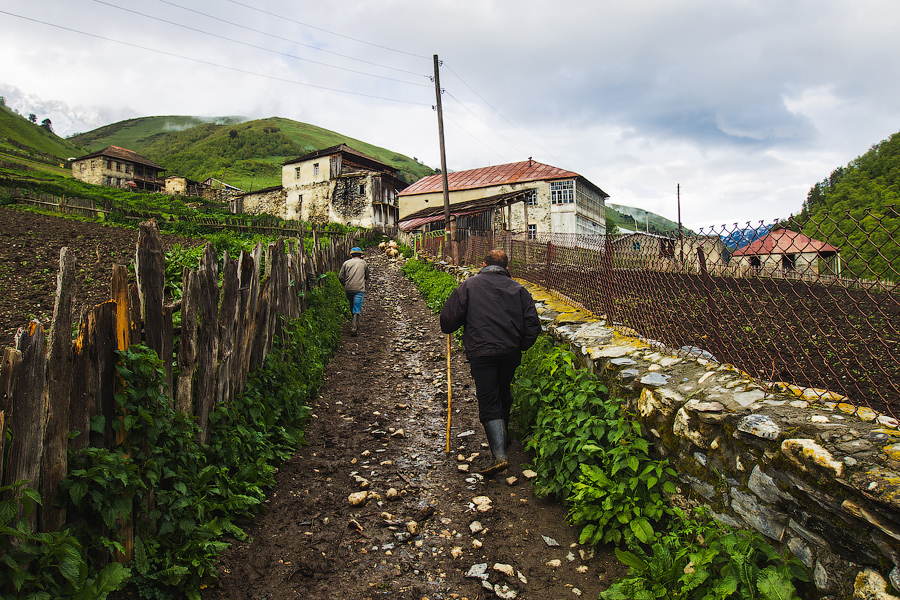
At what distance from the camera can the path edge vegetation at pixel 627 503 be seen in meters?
2.16

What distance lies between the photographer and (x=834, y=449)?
6.70 ft

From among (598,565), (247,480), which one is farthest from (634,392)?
(247,480)

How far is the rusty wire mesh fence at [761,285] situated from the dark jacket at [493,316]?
129 centimetres

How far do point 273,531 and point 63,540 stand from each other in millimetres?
1519

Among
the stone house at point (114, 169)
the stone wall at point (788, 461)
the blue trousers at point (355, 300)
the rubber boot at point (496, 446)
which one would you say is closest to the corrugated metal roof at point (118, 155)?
the stone house at point (114, 169)

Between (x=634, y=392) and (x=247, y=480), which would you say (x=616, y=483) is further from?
(x=247, y=480)

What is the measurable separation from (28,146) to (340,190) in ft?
248

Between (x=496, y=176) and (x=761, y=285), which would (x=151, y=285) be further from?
(x=496, y=176)

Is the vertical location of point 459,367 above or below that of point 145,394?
below

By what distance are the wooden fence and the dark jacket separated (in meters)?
1.95

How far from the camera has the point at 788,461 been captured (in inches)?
85.4

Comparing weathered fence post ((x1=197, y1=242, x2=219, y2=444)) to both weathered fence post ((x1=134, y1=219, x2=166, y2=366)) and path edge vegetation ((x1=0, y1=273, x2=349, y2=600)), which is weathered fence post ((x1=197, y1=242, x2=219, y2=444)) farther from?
weathered fence post ((x1=134, y1=219, x2=166, y2=366))

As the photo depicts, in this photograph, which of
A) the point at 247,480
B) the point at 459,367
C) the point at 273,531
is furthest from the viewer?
the point at 459,367

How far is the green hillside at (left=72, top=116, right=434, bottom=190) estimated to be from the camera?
96531 mm
